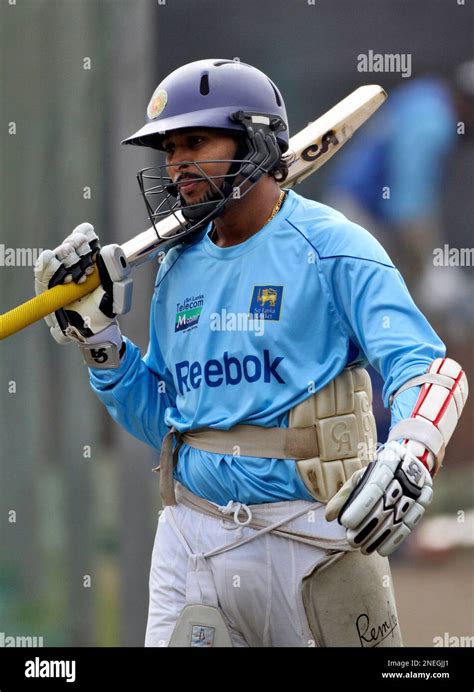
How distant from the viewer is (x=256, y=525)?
118 inches

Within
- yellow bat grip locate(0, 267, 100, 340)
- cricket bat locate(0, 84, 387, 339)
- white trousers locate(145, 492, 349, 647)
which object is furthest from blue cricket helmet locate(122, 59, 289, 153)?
white trousers locate(145, 492, 349, 647)

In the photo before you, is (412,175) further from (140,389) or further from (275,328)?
(275,328)

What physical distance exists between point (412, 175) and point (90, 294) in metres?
3.06

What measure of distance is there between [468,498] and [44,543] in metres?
2.16

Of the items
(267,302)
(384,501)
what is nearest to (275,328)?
(267,302)

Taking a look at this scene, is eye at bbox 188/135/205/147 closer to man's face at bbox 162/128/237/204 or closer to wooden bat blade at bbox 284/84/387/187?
man's face at bbox 162/128/237/204

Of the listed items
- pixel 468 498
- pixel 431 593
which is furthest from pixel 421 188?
pixel 431 593

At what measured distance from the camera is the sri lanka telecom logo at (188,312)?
3.11 metres

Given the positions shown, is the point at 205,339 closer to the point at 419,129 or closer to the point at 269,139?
the point at 269,139

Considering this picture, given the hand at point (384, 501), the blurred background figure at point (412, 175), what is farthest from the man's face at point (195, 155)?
the blurred background figure at point (412, 175)

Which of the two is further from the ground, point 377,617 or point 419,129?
point 419,129

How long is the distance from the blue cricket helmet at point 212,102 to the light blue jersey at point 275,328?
0.23 meters

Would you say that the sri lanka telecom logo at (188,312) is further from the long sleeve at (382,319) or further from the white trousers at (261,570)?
the white trousers at (261,570)

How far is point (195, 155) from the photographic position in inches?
122
